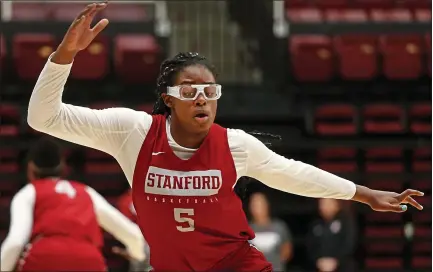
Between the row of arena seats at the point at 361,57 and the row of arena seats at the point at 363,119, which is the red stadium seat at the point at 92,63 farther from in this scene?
the row of arena seats at the point at 361,57

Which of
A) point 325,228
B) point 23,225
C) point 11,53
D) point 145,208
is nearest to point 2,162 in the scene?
point 11,53

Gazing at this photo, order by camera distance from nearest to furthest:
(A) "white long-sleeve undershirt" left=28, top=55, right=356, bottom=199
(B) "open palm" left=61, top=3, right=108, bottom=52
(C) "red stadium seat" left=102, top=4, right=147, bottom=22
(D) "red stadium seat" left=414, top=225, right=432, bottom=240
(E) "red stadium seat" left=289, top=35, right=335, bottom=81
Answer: (B) "open palm" left=61, top=3, right=108, bottom=52 < (A) "white long-sleeve undershirt" left=28, top=55, right=356, bottom=199 < (D) "red stadium seat" left=414, top=225, right=432, bottom=240 < (E) "red stadium seat" left=289, top=35, right=335, bottom=81 < (C) "red stadium seat" left=102, top=4, right=147, bottom=22

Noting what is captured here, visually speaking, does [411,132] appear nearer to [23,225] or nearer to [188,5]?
[188,5]

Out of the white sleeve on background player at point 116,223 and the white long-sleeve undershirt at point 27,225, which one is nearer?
the white long-sleeve undershirt at point 27,225

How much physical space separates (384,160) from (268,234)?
2846 millimetres

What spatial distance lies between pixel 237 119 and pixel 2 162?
274 cm

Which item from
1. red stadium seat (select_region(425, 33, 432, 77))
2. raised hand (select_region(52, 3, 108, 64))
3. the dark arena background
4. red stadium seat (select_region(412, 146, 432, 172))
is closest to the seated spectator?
the dark arena background

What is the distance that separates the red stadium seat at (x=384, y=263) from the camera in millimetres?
9444

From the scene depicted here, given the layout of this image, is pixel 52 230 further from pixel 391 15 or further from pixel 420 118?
pixel 391 15

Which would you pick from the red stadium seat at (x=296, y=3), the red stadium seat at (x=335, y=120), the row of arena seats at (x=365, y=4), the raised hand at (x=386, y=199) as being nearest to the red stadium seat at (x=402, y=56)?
the red stadium seat at (x=335, y=120)

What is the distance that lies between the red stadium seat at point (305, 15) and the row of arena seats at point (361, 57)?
20.2 inches

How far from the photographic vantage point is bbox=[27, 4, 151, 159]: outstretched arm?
318 centimetres

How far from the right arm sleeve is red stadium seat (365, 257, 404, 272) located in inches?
251

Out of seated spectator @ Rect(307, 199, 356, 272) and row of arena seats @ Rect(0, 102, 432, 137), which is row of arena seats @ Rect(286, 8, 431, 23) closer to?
row of arena seats @ Rect(0, 102, 432, 137)
